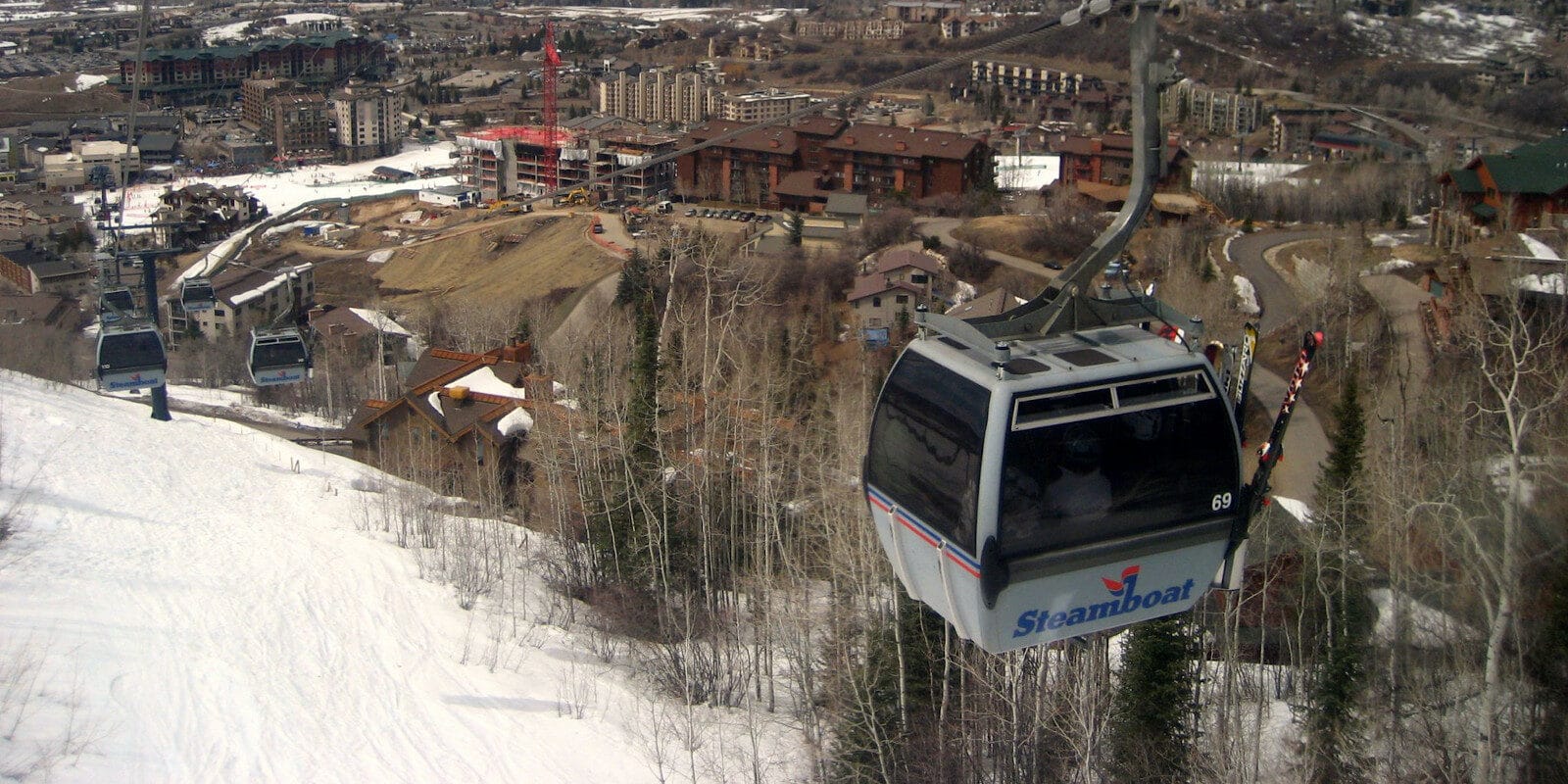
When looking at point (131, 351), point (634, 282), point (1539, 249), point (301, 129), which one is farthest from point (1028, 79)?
point (131, 351)

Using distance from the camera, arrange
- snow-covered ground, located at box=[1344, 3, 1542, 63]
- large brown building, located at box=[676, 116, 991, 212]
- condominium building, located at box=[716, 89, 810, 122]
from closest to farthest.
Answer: large brown building, located at box=[676, 116, 991, 212] < condominium building, located at box=[716, 89, 810, 122] < snow-covered ground, located at box=[1344, 3, 1542, 63]

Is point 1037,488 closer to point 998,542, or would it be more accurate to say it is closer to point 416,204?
point 998,542

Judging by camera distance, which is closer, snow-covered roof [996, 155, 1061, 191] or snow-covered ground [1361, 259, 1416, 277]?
snow-covered ground [1361, 259, 1416, 277]

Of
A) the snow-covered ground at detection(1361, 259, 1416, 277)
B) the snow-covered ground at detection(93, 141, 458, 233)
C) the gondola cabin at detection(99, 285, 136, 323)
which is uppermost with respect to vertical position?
the gondola cabin at detection(99, 285, 136, 323)

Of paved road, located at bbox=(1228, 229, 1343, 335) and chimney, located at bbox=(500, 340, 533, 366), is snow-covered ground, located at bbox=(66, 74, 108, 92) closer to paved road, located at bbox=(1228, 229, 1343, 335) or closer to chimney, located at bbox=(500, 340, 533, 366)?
chimney, located at bbox=(500, 340, 533, 366)

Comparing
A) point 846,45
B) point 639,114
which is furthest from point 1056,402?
point 846,45

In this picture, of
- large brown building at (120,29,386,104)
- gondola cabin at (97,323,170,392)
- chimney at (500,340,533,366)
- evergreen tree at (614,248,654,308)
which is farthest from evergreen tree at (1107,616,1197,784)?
large brown building at (120,29,386,104)
